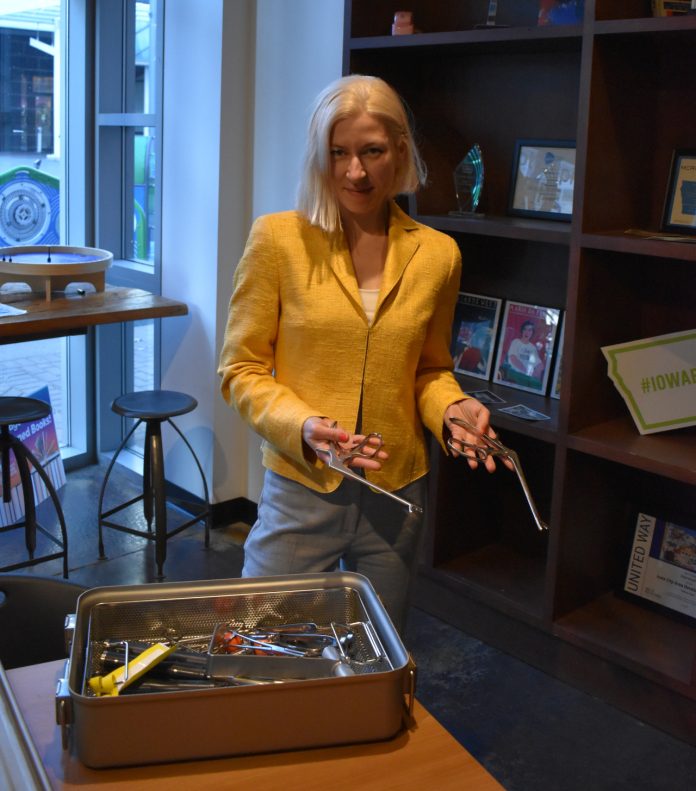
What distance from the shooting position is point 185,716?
112cm

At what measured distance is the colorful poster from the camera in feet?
Answer: 12.4

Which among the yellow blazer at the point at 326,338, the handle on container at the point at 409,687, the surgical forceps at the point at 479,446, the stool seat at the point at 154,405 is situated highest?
the yellow blazer at the point at 326,338

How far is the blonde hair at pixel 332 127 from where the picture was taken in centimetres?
178

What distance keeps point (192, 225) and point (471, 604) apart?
5.66 ft

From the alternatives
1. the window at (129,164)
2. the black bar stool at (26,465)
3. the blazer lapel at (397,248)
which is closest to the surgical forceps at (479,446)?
the blazer lapel at (397,248)

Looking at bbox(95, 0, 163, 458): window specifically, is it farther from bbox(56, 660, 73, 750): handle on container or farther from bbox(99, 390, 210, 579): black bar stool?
bbox(56, 660, 73, 750): handle on container

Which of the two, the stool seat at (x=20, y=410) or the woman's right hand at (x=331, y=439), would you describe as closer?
the woman's right hand at (x=331, y=439)

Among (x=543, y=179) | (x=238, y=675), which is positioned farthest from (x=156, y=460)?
(x=238, y=675)

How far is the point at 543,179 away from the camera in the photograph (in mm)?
2953

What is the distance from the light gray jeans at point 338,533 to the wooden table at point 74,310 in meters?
1.49

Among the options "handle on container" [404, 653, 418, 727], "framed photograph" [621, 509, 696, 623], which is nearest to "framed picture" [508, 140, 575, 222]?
"framed photograph" [621, 509, 696, 623]

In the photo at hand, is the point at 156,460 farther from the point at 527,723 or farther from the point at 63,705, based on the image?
the point at 63,705

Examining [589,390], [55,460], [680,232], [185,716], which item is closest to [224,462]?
[55,460]

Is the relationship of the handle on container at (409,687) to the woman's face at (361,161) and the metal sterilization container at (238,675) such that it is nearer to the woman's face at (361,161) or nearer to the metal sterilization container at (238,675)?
the metal sterilization container at (238,675)
